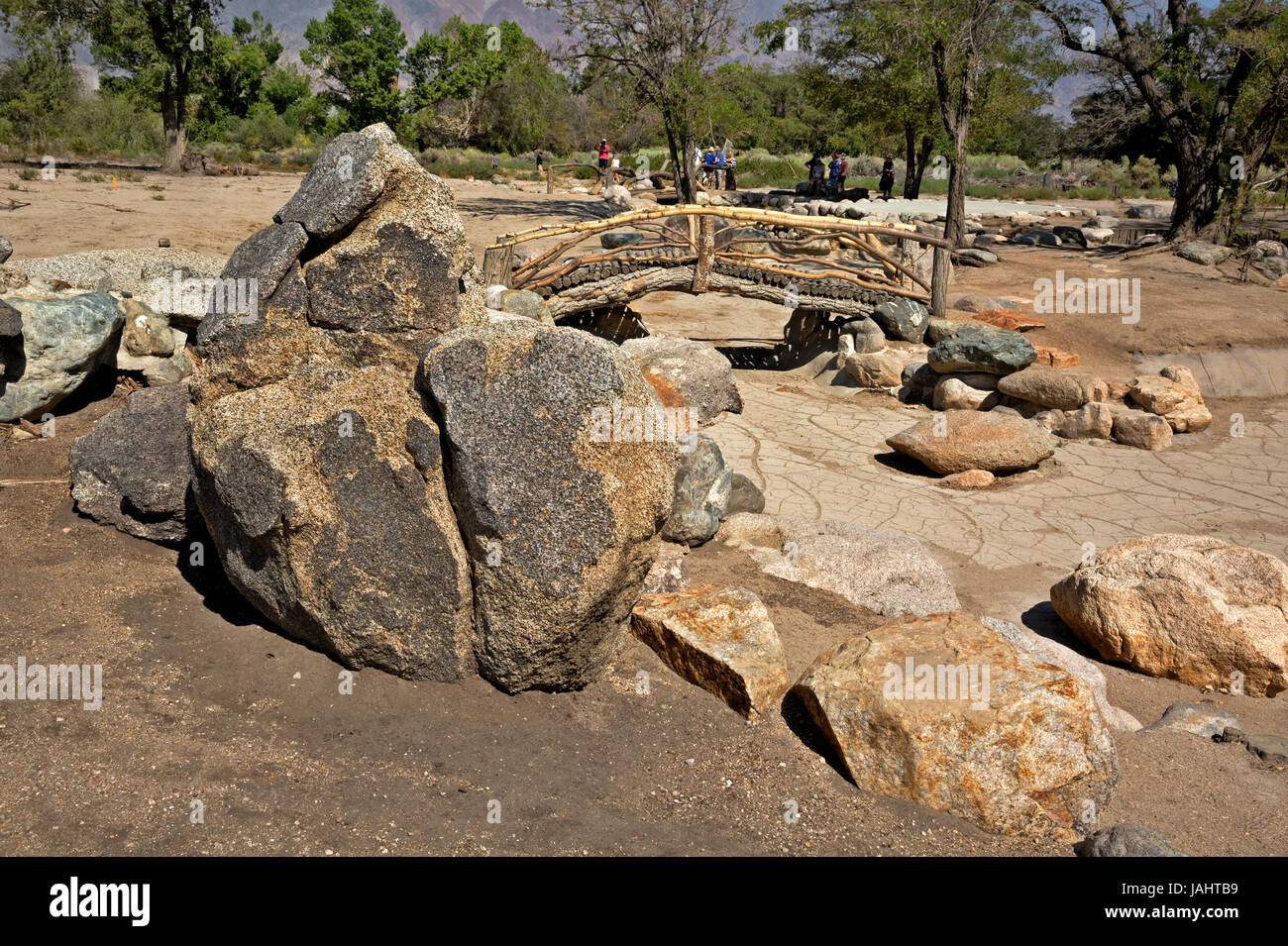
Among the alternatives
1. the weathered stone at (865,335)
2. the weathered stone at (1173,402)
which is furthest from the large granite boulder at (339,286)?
the weathered stone at (865,335)

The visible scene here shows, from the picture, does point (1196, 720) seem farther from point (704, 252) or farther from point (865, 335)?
point (704, 252)

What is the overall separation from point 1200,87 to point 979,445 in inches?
597

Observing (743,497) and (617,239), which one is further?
(617,239)

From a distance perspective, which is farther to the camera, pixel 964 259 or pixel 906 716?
pixel 964 259

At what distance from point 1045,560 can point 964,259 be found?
40.1ft

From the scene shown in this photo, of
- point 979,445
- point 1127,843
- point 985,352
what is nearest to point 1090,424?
point 985,352

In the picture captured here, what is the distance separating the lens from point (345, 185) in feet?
13.9

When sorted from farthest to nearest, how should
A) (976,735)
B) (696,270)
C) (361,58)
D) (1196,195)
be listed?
1. (361,58)
2. (1196,195)
3. (696,270)
4. (976,735)

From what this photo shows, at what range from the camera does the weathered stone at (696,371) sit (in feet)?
30.1

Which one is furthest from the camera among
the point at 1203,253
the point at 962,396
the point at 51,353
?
the point at 1203,253
